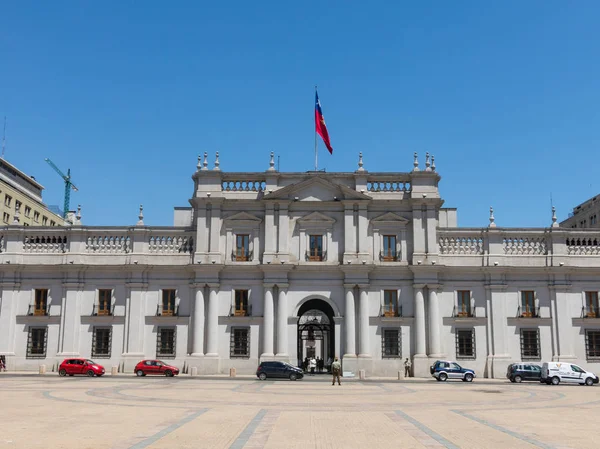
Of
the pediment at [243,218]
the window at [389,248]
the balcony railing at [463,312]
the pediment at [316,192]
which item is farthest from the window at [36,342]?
the balcony railing at [463,312]

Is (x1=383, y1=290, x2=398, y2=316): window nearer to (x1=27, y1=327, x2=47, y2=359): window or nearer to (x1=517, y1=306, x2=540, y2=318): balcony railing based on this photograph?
(x1=517, y1=306, x2=540, y2=318): balcony railing

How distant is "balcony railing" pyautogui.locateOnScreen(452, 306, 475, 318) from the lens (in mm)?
51969

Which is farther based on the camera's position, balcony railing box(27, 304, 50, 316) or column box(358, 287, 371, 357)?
balcony railing box(27, 304, 50, 316)

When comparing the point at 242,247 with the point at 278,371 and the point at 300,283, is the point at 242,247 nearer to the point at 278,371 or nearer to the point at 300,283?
the point at 300,283

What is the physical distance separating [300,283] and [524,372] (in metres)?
18.3

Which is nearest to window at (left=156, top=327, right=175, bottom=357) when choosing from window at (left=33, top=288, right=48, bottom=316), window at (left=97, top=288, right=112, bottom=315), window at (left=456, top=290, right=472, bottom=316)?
window at (left=97, top=288, right=112, bottom=315)

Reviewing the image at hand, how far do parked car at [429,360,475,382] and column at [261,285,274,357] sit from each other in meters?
12.8

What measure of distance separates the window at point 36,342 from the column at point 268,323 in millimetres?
17944

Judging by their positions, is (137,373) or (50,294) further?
(50,294)

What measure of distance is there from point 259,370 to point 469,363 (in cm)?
1751

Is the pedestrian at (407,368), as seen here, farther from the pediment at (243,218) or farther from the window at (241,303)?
the pediment at (243,218)

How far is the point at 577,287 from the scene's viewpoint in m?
A: 52.5

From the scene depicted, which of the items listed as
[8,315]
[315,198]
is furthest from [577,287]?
[8,315]

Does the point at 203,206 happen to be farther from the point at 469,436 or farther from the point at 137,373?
the point at 469,436
